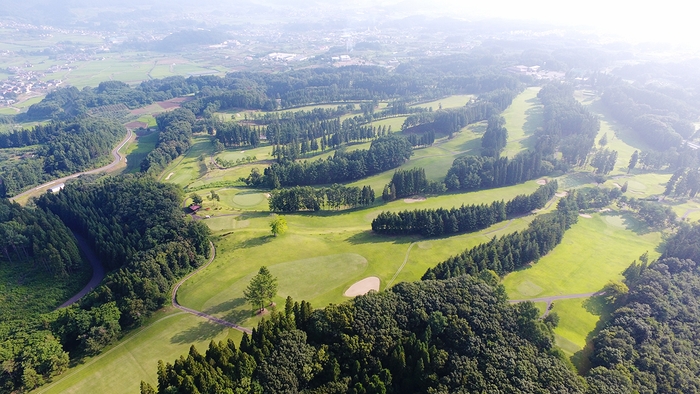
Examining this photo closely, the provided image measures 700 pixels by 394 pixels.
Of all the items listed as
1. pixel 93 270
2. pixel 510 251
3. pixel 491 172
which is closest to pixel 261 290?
pixel 93 270

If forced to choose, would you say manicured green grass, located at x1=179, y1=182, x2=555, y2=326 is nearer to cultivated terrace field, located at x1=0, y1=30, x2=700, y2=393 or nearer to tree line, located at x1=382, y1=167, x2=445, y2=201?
cultivated terrace field, located at x1=0, y1=30, x2=700, y2=393

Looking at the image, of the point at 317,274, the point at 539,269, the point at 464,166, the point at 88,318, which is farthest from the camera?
the point at 464,166

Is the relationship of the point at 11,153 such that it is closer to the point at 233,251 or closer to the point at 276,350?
the point at 233,251

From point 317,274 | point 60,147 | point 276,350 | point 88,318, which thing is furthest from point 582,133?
point 60,147

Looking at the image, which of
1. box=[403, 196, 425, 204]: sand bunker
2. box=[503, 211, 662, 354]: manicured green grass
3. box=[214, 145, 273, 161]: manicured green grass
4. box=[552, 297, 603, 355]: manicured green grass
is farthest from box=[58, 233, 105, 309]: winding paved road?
box=[552, 297, 603, 355]: manicured green grass

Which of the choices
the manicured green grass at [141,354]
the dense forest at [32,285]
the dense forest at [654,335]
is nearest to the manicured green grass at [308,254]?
the manicured green grass at [141,354]

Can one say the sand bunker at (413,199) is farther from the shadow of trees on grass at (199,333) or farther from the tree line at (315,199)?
the shadow of trees on grass at (199,333)

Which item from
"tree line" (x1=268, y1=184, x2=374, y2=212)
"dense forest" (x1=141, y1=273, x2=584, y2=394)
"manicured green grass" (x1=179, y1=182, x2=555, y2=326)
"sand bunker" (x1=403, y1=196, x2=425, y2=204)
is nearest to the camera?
"dense forest" (x1=141, y1=273, x2=584, y2=394)
